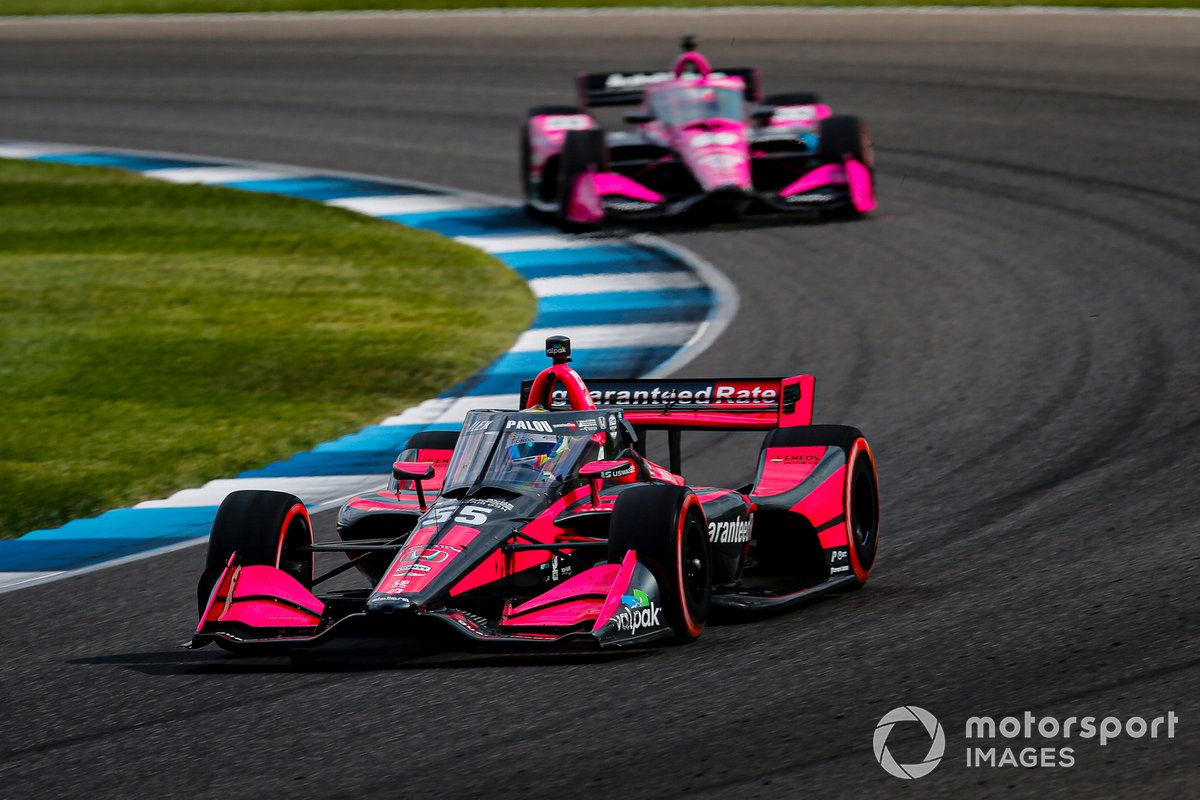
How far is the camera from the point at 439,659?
23.3 ft

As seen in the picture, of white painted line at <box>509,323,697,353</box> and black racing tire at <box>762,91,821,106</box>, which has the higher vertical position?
black racing tire at <box>762,91,821,106</box>

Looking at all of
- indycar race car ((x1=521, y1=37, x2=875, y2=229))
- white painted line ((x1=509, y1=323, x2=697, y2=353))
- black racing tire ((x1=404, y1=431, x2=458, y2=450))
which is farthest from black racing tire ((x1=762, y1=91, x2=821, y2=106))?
black racing tire ((x1=404, y1=431, x2=458, y2=450))

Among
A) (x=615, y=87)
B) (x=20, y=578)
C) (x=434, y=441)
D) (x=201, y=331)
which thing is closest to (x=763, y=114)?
(x=615, y=87)

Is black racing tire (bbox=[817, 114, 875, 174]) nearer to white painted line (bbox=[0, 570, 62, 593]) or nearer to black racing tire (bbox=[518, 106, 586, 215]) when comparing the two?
black racing tire (bbox=[518, 106, 586, 215])

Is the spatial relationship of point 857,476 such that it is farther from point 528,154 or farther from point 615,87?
point 615,87

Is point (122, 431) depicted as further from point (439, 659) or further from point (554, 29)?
point (554, 29)

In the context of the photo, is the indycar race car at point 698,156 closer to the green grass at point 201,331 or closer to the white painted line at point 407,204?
the white painted line at point 407,204

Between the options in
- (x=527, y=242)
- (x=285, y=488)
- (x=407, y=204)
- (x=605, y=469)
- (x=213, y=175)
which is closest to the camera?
(x=605, y=469)

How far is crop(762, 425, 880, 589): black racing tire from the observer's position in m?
8.35

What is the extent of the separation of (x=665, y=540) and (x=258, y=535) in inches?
65.3

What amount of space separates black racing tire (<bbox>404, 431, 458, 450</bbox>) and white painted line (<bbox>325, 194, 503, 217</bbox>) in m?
10.5

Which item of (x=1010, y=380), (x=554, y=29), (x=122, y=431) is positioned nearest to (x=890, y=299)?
(x=1010, y=380)

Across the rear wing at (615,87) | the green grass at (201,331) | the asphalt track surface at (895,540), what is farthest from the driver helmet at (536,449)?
the rear wing at (615,87)

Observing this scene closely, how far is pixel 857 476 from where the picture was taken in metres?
8.52
